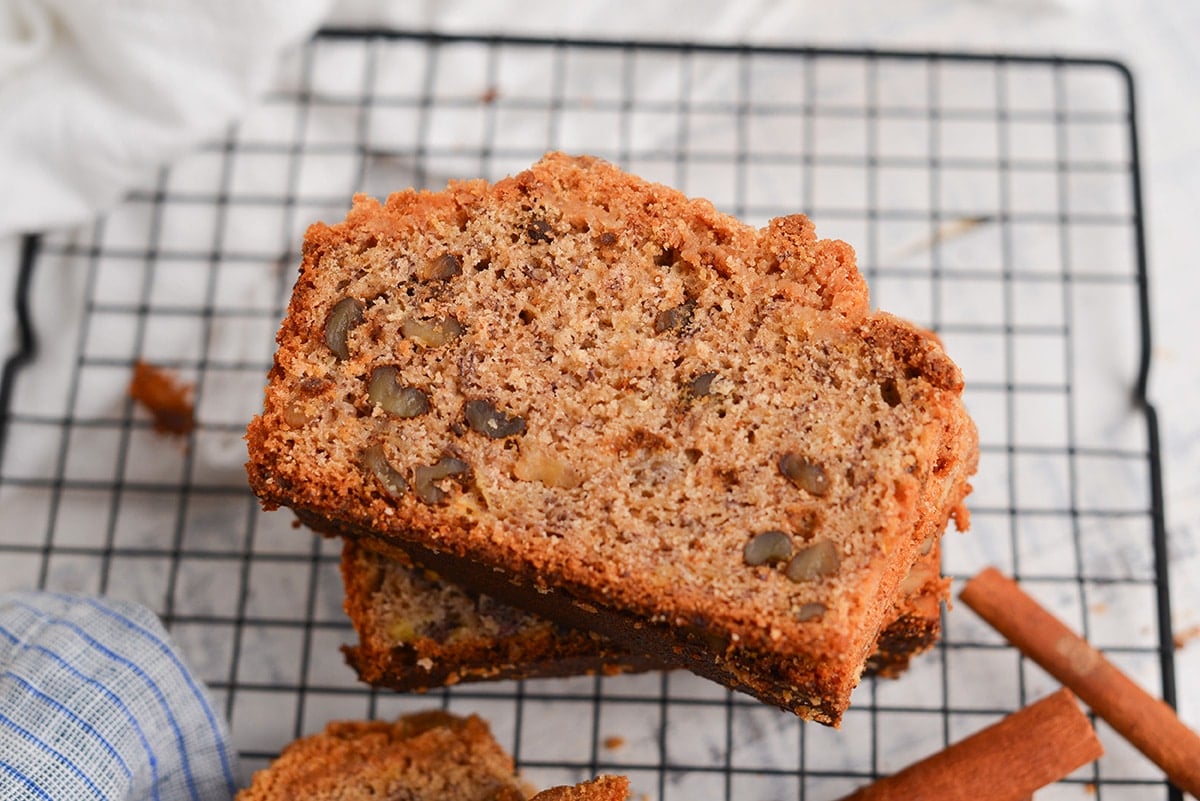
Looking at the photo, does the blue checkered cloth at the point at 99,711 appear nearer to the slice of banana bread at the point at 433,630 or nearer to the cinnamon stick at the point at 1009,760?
the slice of banana bread at the point at 433,630

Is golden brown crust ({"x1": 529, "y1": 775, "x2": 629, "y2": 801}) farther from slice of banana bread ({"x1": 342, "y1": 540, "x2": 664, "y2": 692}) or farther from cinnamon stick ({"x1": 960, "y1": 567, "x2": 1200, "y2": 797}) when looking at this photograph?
cinnamon stick ({"x1": 960, "y1": 567, "x2": 1200, "y2": 797})

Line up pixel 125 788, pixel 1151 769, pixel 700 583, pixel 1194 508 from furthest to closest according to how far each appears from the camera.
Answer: pixel 1194 508 → pixel 1151 769 → pixel 125 788 → pixel 700 583

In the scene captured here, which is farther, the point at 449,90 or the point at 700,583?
the point at 449,90

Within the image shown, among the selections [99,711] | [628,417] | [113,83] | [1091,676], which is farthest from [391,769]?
[113,83]

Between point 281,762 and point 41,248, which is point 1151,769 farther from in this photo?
point 41,248

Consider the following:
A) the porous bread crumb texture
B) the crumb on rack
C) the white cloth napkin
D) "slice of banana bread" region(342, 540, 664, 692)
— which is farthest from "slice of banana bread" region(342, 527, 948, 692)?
the white cloth napkin

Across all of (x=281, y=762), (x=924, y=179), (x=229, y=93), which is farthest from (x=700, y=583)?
(x=229, y=93)

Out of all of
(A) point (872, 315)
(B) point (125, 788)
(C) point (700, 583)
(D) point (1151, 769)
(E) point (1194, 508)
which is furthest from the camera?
(E) point (1194, 508)
